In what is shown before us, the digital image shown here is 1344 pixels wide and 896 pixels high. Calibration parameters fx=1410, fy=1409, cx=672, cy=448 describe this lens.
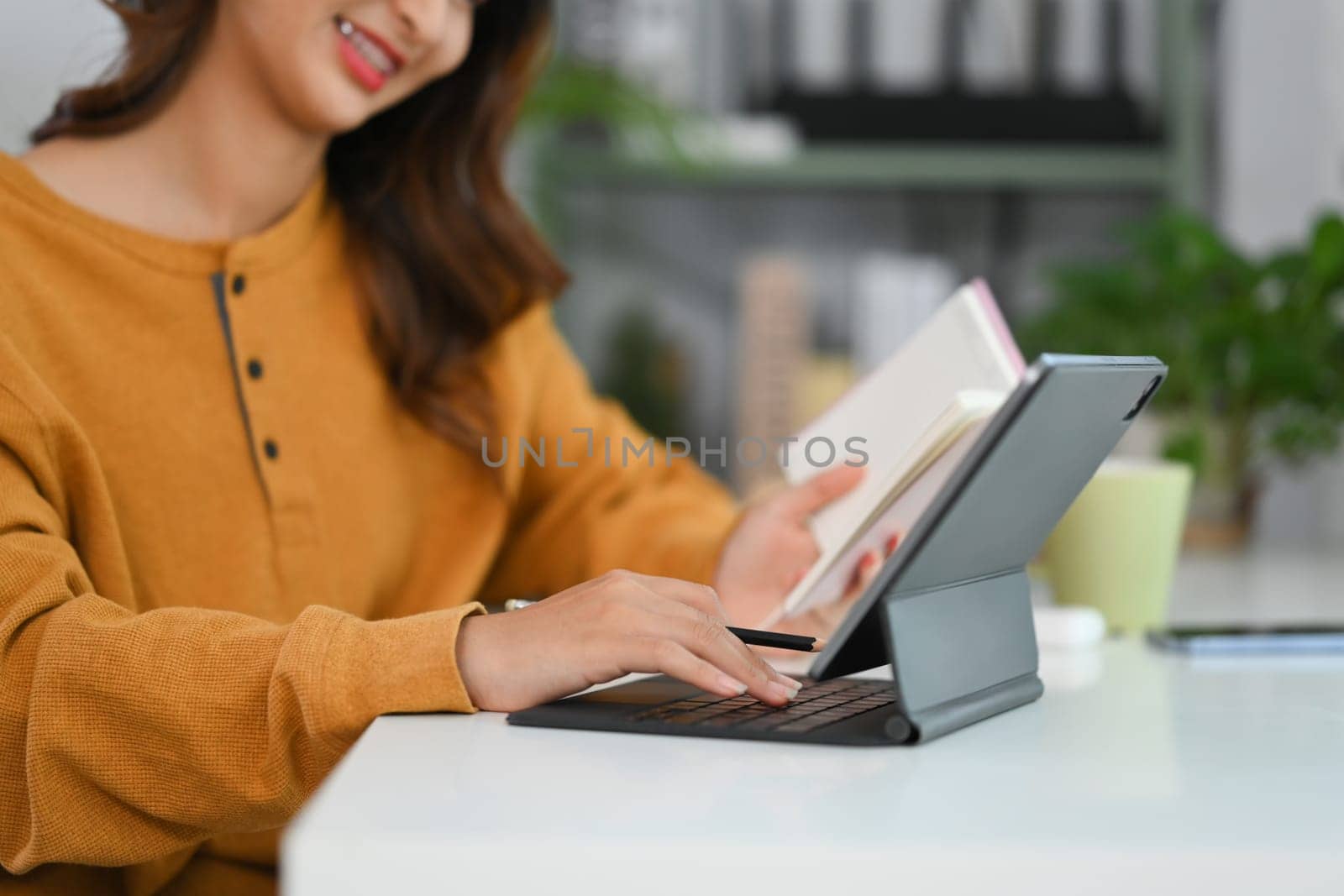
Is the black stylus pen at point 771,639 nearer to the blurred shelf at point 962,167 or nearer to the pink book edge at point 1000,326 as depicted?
the pink book edge at point 1000,326

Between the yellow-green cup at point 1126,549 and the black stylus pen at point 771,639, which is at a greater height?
the black stylus pen at point 771,639

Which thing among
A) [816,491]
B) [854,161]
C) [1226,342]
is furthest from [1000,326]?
[854,161]

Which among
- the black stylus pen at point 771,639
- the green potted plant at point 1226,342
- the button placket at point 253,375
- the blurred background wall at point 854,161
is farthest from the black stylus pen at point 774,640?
the blurred background wall at point 854,161

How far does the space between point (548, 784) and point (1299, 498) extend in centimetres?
174

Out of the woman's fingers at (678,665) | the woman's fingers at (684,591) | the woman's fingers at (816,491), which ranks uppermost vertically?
the woman's fingers at (684,591)

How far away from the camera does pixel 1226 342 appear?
154 cm

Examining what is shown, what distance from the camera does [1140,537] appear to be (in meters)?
0.94

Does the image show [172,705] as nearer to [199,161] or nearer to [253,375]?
[253,375]

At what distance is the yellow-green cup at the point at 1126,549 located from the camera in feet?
3.06

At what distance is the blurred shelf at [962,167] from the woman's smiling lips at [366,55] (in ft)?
4.69

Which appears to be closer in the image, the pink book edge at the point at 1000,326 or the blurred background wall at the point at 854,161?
the pink book edge at the point at 1000,326

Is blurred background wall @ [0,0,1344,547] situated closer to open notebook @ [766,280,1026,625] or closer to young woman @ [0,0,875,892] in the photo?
young woman @ [0,0,875,892]

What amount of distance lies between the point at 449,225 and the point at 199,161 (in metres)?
0.22

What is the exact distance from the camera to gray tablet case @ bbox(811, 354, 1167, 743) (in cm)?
51
